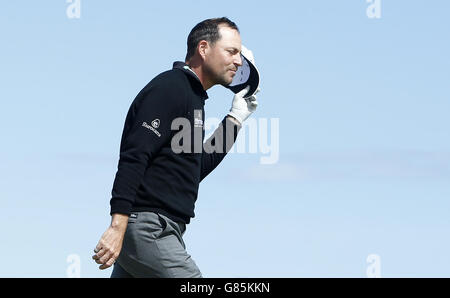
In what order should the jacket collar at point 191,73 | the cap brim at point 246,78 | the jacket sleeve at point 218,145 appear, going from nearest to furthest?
1. the jacket collar at point 191,73
2. the jacket sleeve at point 218,145
3. the cap brim at point 246,78

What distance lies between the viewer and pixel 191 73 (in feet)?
20.1

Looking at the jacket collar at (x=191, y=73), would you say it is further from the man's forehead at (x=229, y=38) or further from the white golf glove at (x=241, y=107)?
the white golf glove at (x=241, y=107)

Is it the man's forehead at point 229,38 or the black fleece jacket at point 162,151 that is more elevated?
the man's forehead at point 229,38

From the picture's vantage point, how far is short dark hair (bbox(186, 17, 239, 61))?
634 centimetres

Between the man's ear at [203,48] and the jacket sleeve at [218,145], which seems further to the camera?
the jacket sleeve at [218,145]

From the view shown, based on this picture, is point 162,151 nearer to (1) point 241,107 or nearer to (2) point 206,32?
(2) point 206,32

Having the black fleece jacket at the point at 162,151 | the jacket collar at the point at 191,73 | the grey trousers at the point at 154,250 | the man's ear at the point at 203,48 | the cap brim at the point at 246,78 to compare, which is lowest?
the grey trousers at the point at 154,250

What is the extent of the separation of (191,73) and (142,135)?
830 millimetres

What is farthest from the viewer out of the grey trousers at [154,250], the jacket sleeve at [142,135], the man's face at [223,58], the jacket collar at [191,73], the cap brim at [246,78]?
the cap brim at [246,78]

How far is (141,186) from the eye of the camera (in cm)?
563

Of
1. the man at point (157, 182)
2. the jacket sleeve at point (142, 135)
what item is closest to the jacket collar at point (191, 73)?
the man at point (157, 182)

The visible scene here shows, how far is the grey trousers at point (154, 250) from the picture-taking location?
5.57 metres
